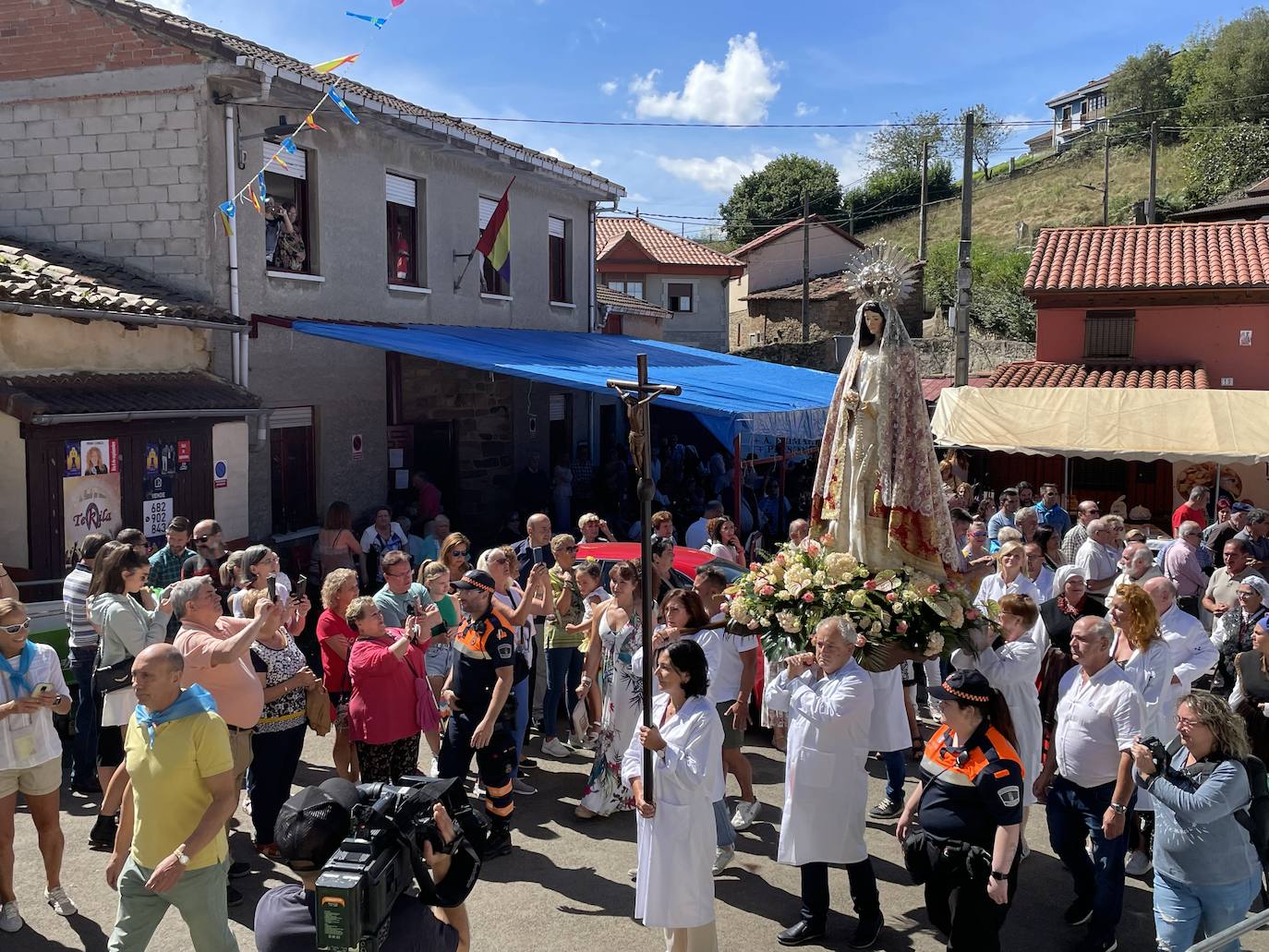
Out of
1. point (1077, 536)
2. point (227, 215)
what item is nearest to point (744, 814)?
point (1077, 536)

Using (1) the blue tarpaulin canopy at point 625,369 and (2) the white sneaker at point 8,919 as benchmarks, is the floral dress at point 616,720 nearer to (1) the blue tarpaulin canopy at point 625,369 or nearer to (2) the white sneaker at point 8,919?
(2) the white sneaker at point 8,919

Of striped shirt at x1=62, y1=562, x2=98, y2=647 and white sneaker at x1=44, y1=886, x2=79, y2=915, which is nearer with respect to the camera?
white sneaker at x1=44, y1=886, x2=79, y2=915

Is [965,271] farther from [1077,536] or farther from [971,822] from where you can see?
[971,822]

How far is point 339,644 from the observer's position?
20.9 ft

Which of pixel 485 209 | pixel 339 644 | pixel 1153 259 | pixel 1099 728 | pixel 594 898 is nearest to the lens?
pixel 1099 728

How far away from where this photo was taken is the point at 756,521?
1455 centimetres

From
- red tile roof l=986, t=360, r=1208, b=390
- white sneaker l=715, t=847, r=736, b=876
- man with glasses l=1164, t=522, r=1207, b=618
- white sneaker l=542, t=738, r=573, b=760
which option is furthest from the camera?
red tile roof l=986, t=360, r=1208, b=390

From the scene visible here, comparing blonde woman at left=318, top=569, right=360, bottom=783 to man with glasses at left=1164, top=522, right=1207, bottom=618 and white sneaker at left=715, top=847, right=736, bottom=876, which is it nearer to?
white sneaker at left=715, top=847, right=736, bottom=876

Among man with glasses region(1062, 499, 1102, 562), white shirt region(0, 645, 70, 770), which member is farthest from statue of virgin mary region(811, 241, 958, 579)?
man with glasses region(1062, 499, 1102, 562)

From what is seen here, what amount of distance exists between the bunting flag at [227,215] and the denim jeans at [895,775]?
822 cm

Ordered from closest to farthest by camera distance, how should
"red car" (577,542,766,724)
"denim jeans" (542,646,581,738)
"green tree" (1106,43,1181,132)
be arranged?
"denim jeans" (542,646,581,738), "red car" (577,542,766,724), "green tree" (1106,43,1181,132)

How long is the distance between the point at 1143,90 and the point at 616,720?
2572 inches

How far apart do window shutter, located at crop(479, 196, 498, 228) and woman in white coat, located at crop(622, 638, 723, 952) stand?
42.5ft

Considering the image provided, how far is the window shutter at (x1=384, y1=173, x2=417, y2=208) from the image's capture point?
1420 centimetres
